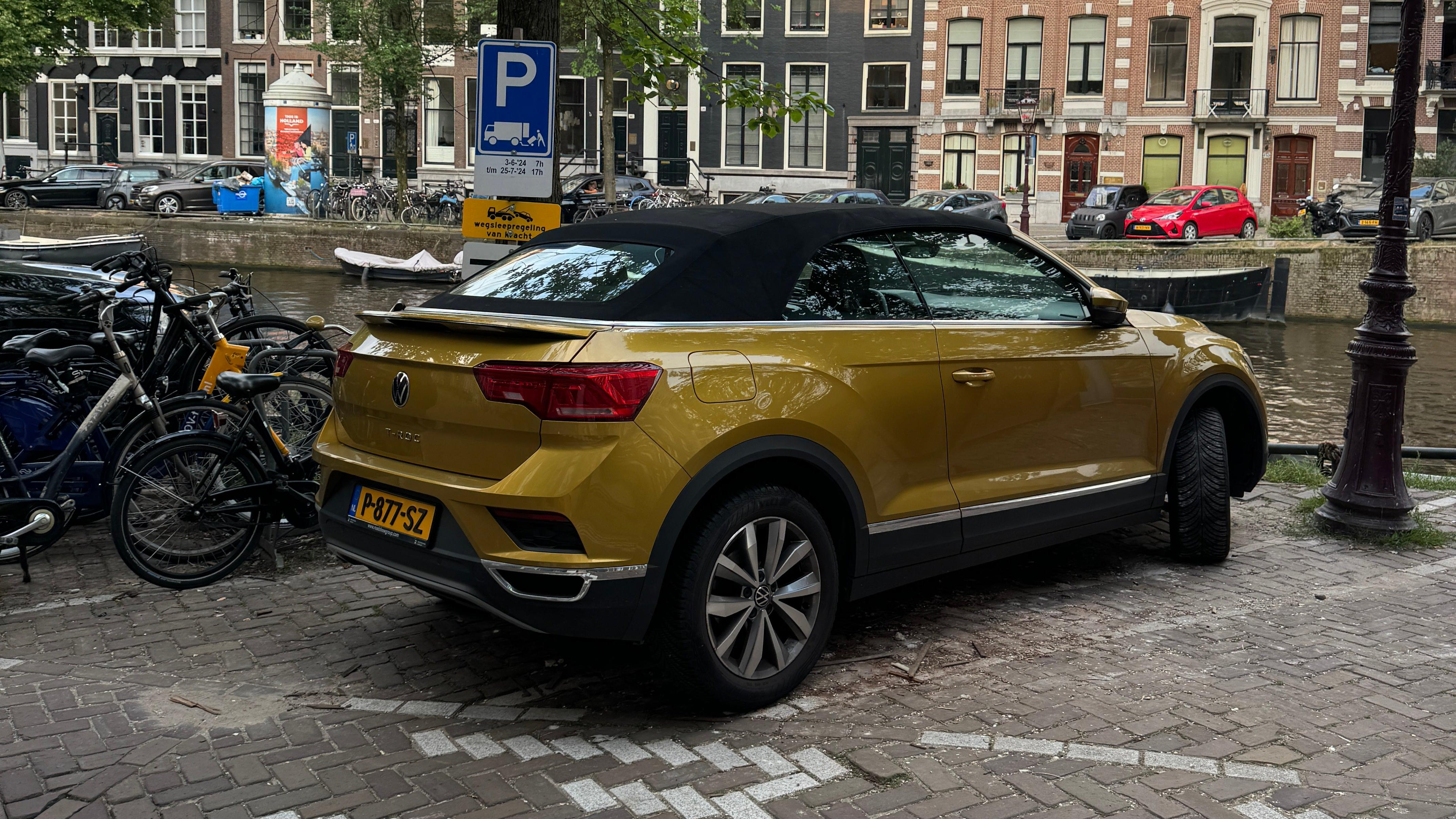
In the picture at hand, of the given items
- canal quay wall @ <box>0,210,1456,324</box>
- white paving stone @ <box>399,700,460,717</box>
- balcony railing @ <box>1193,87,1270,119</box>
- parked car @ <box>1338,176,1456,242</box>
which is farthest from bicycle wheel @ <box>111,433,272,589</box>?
balcony railing @ <box>1193,87,1270,119</box>

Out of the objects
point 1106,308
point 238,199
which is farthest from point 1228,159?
point 1106,308

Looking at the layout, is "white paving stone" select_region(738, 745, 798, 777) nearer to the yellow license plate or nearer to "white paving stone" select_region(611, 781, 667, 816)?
"white paving stone" select_region(611, 781, 667, 816)

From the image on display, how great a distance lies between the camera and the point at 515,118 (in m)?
7.12

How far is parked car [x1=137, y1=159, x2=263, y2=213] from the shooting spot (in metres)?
36.7

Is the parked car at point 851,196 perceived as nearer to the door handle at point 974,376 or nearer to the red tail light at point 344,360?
the door handle at point 974,376

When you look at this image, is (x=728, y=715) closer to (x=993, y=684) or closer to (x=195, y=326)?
(x=993, y=684)

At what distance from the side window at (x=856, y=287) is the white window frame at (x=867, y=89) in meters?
40.7

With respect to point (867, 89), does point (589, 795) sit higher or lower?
lower

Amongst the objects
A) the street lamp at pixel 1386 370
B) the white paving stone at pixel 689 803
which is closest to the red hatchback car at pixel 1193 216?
the street lamp at pixel 1386 370

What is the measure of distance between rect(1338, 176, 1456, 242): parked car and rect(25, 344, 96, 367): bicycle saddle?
2960 cm

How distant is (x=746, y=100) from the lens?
976cm

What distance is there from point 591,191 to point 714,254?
3273 centimetres

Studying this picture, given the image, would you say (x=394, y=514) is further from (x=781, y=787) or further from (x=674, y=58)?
(x=674, y=58)

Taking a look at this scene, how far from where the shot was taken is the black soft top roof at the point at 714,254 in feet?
13.4
